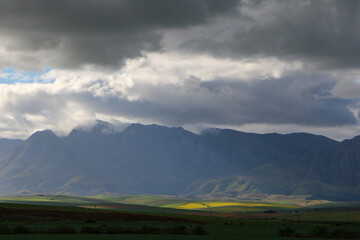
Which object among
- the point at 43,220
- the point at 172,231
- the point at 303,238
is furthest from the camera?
the point at 43,220

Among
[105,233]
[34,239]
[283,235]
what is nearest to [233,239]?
[283,235]

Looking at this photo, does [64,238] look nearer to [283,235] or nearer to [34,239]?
[34,239]

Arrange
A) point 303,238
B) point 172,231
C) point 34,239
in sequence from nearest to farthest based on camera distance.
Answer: point 34,239
point 303,238
point 172,231

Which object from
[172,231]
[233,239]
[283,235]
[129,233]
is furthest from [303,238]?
[129,233]

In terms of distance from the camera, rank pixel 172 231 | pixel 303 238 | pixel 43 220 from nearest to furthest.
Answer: pixel 303 238, pixel 172 231, pixel 43 220

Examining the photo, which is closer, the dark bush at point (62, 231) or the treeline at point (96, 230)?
the treeline at point (96, 230)

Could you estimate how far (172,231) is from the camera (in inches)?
3696

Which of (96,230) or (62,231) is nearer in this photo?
(62,231)

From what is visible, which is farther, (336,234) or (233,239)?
(336,234)

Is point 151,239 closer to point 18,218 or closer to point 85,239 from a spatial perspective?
point 85,239

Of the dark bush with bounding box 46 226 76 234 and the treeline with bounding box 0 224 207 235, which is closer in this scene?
the treeline with bounding box 0 224 207 235

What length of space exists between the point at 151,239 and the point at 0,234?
26931 mm

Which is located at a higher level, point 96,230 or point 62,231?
point 62,231

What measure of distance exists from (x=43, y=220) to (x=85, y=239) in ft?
185
